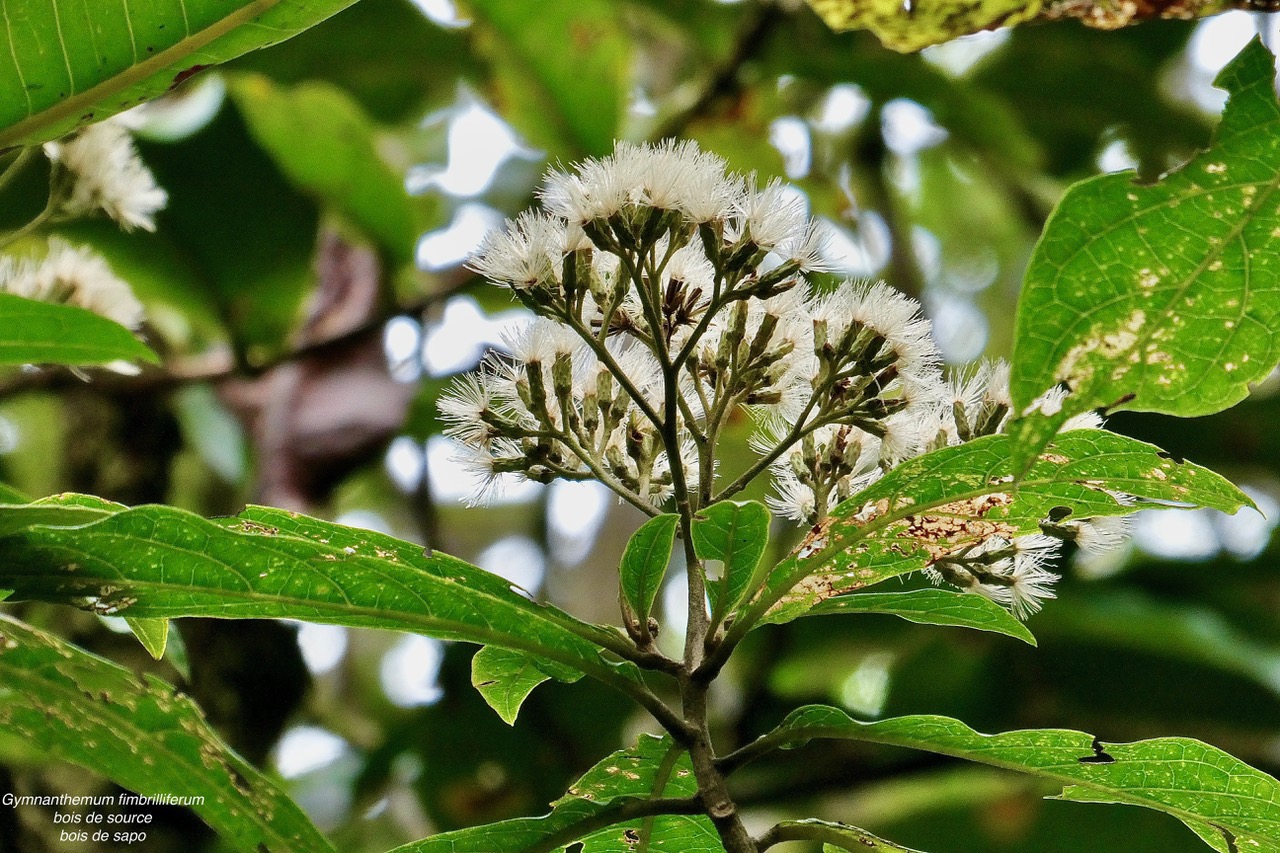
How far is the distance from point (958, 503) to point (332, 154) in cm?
213

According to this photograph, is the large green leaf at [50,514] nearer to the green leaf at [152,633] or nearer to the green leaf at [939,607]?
the green leaf at [152,633]

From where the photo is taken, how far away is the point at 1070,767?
4.08 ft

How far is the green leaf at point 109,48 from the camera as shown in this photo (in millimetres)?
1243

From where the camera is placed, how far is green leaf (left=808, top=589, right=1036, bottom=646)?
1.17 metres

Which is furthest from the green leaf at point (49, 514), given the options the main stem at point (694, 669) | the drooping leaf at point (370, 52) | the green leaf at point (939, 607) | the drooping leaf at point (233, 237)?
the drooping leaf at point (370, 52)

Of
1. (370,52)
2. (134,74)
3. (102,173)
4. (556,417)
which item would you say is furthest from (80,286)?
(370,52)

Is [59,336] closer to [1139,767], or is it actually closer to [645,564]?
[645,564]

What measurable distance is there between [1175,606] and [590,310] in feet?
8.66

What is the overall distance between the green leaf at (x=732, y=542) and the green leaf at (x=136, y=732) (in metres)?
0.48

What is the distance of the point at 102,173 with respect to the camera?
1.97 metres

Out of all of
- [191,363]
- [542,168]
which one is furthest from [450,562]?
[542,168]

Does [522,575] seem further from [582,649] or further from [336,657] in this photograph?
[582,649]

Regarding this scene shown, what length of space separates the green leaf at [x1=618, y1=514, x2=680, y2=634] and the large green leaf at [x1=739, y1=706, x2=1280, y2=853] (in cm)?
19

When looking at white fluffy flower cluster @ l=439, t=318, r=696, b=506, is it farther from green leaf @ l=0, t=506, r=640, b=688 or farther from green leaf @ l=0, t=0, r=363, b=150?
green leaf @ l=0, t=0, r=363, b=150
